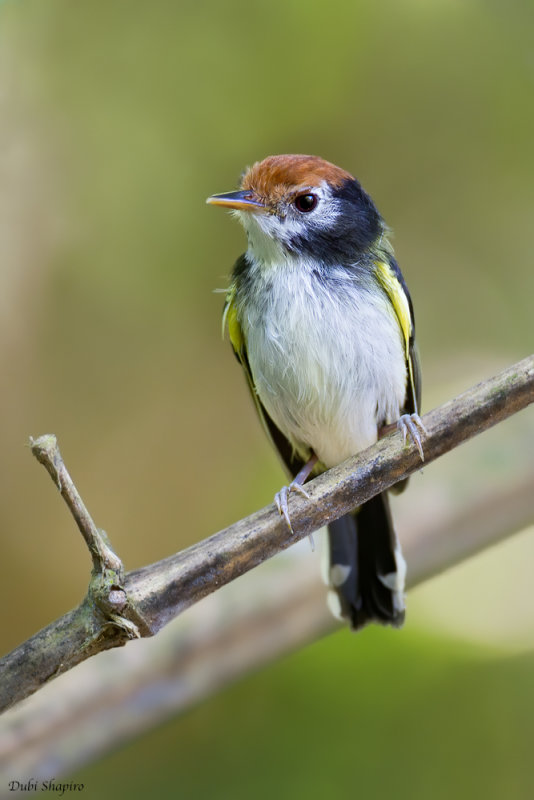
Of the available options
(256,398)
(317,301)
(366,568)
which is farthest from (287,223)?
(366,568)

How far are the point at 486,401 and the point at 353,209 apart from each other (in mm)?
1028

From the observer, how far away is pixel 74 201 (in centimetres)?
472

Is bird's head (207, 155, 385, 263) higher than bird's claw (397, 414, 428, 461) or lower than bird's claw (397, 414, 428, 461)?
higher

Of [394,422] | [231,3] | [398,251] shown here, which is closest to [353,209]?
[394,422]

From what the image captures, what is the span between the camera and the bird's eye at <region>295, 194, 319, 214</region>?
301 cm

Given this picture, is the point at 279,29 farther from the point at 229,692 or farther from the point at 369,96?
the point at 229,692

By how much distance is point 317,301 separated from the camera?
296cm

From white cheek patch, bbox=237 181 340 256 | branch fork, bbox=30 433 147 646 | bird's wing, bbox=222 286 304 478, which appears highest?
white cheek patch, bbox=237 181 340 256

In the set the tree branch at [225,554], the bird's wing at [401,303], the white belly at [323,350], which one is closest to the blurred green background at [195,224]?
the bird's wing at [401,303]

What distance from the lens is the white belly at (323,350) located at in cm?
296

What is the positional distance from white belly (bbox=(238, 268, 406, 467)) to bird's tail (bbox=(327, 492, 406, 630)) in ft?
1.64

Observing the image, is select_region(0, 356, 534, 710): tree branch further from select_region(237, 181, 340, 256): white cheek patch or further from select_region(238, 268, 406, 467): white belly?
select_region(237, 181, 340, 256): white cheek patch

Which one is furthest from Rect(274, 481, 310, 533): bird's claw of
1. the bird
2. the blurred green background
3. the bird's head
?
the blurred green background

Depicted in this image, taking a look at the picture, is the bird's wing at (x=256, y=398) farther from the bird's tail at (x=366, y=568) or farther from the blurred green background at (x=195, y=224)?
the blurred green background at (x=195, y=224)
